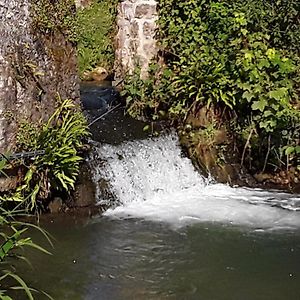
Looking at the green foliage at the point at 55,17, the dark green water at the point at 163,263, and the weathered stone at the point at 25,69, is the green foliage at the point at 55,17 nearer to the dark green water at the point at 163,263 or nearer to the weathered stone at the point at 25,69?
the weathered stone at the point at 25,69

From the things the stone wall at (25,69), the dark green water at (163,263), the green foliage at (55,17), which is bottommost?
the dark green water at (163,263)

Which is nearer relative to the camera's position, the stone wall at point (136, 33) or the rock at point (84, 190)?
the rock at point (84, 190)

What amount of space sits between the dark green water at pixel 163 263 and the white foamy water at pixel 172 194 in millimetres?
297

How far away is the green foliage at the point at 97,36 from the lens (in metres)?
13.0

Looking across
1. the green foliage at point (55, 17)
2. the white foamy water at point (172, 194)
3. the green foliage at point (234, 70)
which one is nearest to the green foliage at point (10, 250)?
the white foamy water at point (172, 194)

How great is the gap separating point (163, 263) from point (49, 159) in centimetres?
164

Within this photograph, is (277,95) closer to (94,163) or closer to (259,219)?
(259,219)

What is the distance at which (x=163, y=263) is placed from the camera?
5.90m

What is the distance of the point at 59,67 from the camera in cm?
730

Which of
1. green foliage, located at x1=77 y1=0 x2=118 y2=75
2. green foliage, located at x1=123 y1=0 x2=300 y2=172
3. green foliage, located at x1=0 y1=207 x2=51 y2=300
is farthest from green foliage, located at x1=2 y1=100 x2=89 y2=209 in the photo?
green foliage, located at x1=77 y1=0 x2=118 y2=75

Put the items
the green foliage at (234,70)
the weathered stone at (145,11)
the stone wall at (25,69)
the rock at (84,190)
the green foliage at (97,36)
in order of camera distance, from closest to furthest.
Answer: the stone wall at (25,69) → the rock at (84,190) → the green foliage at (234,70) → the weathered stone at (145,11) → the green foliage at (97,36)

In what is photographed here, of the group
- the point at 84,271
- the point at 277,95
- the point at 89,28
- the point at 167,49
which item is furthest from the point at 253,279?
the point at 89,28

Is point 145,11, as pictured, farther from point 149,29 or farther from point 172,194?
point 172,194

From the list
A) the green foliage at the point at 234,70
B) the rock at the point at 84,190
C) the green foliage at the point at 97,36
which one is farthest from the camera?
the green foliage at the point at 97,36
